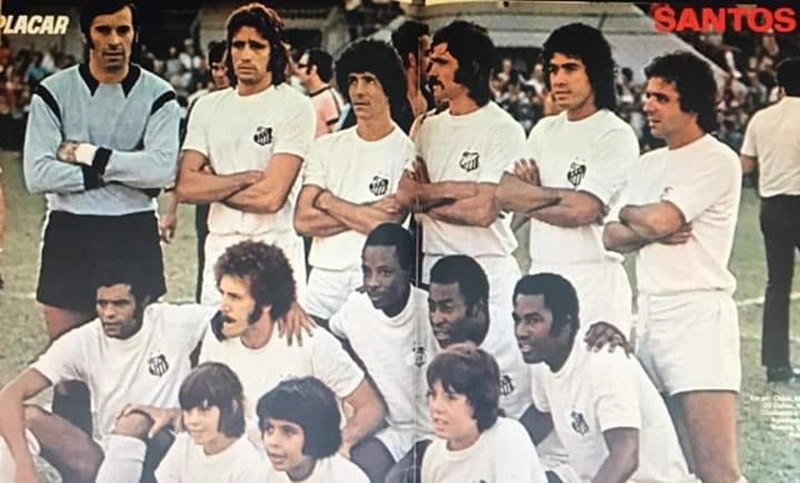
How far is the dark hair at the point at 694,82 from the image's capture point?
121 cm

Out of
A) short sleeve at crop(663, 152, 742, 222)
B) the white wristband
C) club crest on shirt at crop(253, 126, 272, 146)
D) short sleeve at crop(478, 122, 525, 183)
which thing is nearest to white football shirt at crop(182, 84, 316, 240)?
club crest on shirt at crop(253, 126, 272, 146)

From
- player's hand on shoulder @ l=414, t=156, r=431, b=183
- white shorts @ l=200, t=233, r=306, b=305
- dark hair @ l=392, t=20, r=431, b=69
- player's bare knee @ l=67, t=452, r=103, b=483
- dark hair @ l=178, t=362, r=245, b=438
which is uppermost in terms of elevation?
dark hair @ l=392, t=20, r=431, b=69

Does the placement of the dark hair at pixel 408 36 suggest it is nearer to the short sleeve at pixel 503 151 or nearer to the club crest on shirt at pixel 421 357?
the short sleeve at pixel 503 151

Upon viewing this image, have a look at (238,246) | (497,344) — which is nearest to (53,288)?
(238,246)

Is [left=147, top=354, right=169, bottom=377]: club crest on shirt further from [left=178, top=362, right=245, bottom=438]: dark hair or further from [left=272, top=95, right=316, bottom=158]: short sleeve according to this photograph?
[left=272, top=95, right=316, bottom=158]: short sleeve

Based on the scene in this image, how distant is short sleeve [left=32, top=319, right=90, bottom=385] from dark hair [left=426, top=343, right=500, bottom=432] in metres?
0.39

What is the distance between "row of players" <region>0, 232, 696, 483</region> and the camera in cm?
123

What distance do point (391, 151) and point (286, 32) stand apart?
179 millimetres

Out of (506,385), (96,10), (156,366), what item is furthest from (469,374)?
(96,10)

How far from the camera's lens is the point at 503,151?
1230 mm

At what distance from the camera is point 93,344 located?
123cm

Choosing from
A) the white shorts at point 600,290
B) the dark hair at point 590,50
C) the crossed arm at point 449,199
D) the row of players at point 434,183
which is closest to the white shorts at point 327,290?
the row of players at point 434,183

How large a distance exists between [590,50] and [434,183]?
0.23 metres

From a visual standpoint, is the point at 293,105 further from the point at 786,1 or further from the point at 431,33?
the point at 786,1
